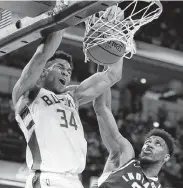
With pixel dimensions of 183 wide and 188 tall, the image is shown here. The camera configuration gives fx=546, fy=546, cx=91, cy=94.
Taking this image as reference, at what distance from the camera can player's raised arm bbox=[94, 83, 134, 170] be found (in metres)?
3.30

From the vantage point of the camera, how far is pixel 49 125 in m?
2.68

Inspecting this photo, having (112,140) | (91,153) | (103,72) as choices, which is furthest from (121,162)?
(91,153)

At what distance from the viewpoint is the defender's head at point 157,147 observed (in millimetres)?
3660

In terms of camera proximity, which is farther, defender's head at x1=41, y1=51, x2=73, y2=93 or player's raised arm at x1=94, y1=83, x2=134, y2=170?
player's raised arm at x1=94, y1=83, x2=134, y2=170

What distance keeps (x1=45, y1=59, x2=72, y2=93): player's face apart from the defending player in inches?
18.4

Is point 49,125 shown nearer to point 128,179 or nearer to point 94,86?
point 94,86

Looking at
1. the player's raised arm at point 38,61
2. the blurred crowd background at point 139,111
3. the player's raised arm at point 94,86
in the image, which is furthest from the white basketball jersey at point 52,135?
the blurred crowd background at point 139,111

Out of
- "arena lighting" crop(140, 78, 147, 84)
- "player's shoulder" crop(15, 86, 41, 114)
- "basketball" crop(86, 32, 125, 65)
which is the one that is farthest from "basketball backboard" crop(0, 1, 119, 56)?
"arena lighting" crop(140, 78, 147, 84)

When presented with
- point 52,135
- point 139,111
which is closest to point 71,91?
point 52,135

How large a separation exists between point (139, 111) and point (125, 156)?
458cm

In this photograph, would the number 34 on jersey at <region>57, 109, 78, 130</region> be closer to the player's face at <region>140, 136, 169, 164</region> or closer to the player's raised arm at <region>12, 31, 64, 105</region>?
the player's raised arm at <region>12, 31, 64, 105</region>

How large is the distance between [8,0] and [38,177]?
880mm

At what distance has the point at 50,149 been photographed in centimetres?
265

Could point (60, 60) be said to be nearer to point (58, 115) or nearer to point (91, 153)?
point (58, 115)
